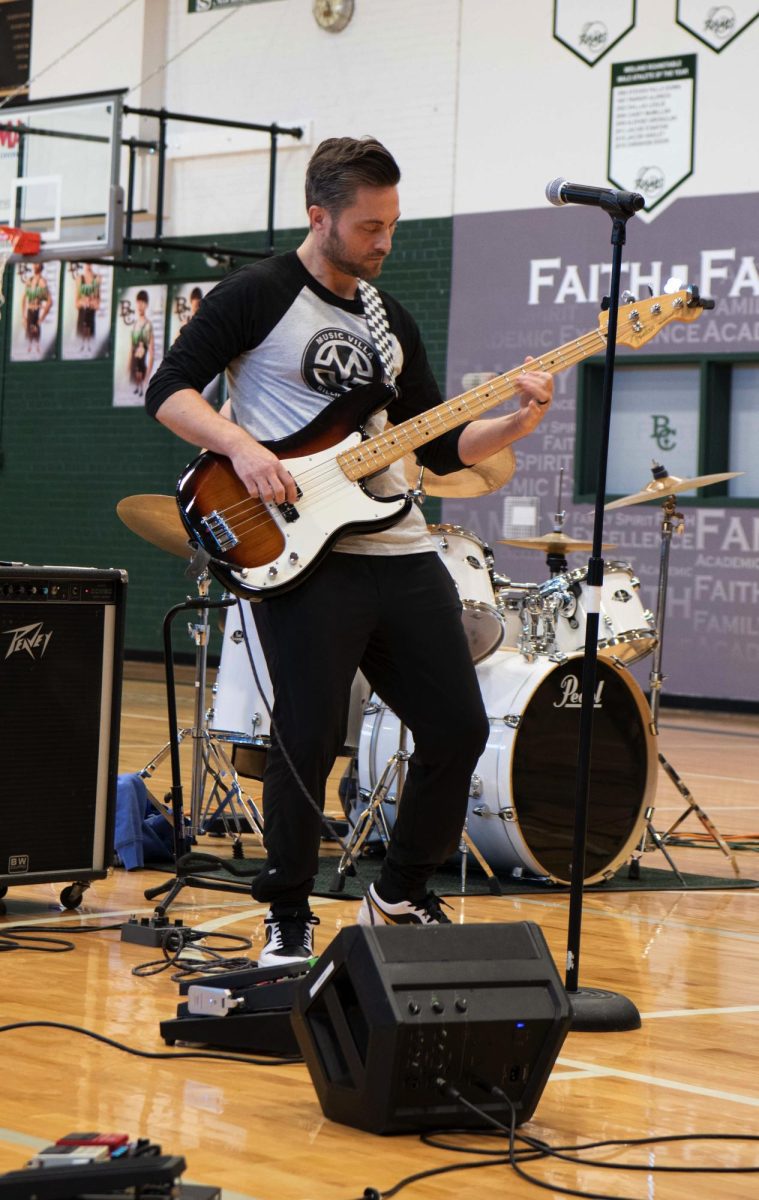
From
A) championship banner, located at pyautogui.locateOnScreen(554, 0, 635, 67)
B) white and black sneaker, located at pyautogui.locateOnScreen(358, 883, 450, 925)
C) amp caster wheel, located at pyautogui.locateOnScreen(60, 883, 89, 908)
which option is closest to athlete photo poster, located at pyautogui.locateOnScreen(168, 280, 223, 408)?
championship banner, located at pyautogui.locateOnScreen(554, 0, 635, 67)

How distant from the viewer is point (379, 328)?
3895 millimetres

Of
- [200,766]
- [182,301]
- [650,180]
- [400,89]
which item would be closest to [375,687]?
[200,766]

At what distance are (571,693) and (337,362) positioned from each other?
218 centimetres

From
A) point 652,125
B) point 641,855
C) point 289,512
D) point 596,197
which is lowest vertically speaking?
point 641,855

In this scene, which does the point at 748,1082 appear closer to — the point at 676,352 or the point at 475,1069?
the point at 475,1069

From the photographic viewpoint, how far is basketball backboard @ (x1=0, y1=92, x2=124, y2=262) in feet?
42.7

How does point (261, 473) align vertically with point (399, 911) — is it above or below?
above

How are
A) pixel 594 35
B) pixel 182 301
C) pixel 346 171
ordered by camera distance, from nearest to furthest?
pixel 346 171, pixel 594 35, pixel 182 301

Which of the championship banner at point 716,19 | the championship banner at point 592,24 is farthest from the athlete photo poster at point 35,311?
the championship banner at point 716,19

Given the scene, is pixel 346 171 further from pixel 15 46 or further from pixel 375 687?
pixel 15 46

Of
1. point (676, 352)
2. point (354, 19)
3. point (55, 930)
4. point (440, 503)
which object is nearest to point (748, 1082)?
point (55, 930)

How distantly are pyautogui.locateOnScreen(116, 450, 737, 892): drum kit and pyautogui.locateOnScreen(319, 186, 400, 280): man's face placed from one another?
4.67ft

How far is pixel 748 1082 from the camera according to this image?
10.4 ft

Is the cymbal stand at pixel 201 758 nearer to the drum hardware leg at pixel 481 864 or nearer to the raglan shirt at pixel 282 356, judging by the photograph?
the drum hardware leg at pixel 481 864
